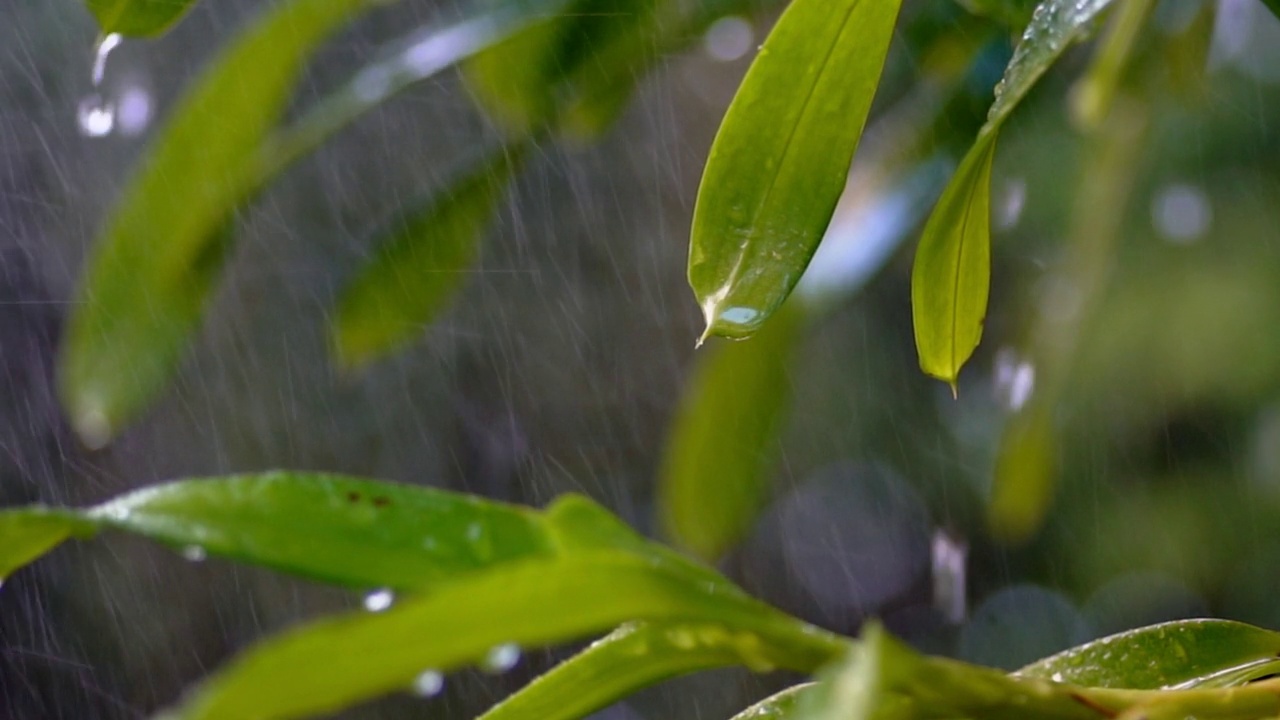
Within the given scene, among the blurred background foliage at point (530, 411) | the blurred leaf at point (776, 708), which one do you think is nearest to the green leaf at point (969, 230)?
the blurred leaf at point (776, 708)

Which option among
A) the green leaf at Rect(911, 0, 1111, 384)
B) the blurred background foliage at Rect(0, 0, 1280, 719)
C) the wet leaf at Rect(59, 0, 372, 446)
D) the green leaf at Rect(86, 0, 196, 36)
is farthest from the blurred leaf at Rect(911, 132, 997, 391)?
the blurred background foliage at Rect(0, 0, 1280, 719)

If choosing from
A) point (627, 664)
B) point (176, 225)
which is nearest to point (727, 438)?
point (176, 225)

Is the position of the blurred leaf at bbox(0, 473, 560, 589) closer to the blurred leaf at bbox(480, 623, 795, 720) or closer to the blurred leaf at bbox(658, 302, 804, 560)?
the blurred leaf at bbox(480, 623, 795, 720)

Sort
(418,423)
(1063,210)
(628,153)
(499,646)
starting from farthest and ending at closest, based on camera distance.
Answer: (628,153) < (418,423) < (1063,210) < (499,646)

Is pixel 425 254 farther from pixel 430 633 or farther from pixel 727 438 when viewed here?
pixel 430 633

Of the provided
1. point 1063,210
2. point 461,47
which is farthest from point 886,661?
point 1063,210

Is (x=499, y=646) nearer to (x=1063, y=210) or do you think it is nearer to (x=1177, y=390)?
(x=1063, y=210)

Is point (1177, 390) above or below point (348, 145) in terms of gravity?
Answer: below
